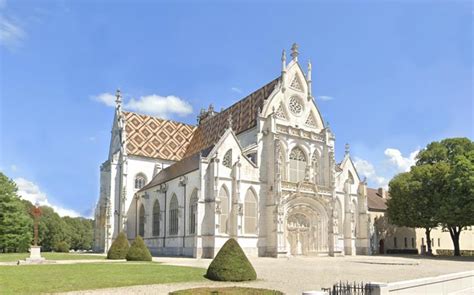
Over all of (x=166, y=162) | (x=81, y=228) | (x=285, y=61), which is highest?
(x=285, y=61)

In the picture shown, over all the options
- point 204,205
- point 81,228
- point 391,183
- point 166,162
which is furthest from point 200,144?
point 81,228

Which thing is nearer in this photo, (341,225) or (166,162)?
(341,225)

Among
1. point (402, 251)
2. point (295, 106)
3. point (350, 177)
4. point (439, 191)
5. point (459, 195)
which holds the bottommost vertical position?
point (402, 251)

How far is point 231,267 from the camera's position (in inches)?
661

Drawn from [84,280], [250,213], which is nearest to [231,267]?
[84,280]

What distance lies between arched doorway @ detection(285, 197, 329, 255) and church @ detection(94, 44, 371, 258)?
91mm

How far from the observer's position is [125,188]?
47.4 m

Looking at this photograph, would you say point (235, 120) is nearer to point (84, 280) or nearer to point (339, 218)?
point (339, 218)

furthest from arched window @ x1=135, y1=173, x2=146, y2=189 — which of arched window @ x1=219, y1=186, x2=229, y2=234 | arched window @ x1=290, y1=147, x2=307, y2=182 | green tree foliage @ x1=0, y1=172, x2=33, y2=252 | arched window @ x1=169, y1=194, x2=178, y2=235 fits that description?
arched window @ x1=290, y1=147, x2=307, y2=182

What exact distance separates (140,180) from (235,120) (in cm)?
1259

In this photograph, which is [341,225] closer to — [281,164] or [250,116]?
[281,164]

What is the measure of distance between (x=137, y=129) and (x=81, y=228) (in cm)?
4419

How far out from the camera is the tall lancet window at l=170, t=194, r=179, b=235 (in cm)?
4009

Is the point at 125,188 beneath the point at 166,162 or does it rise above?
beneath
